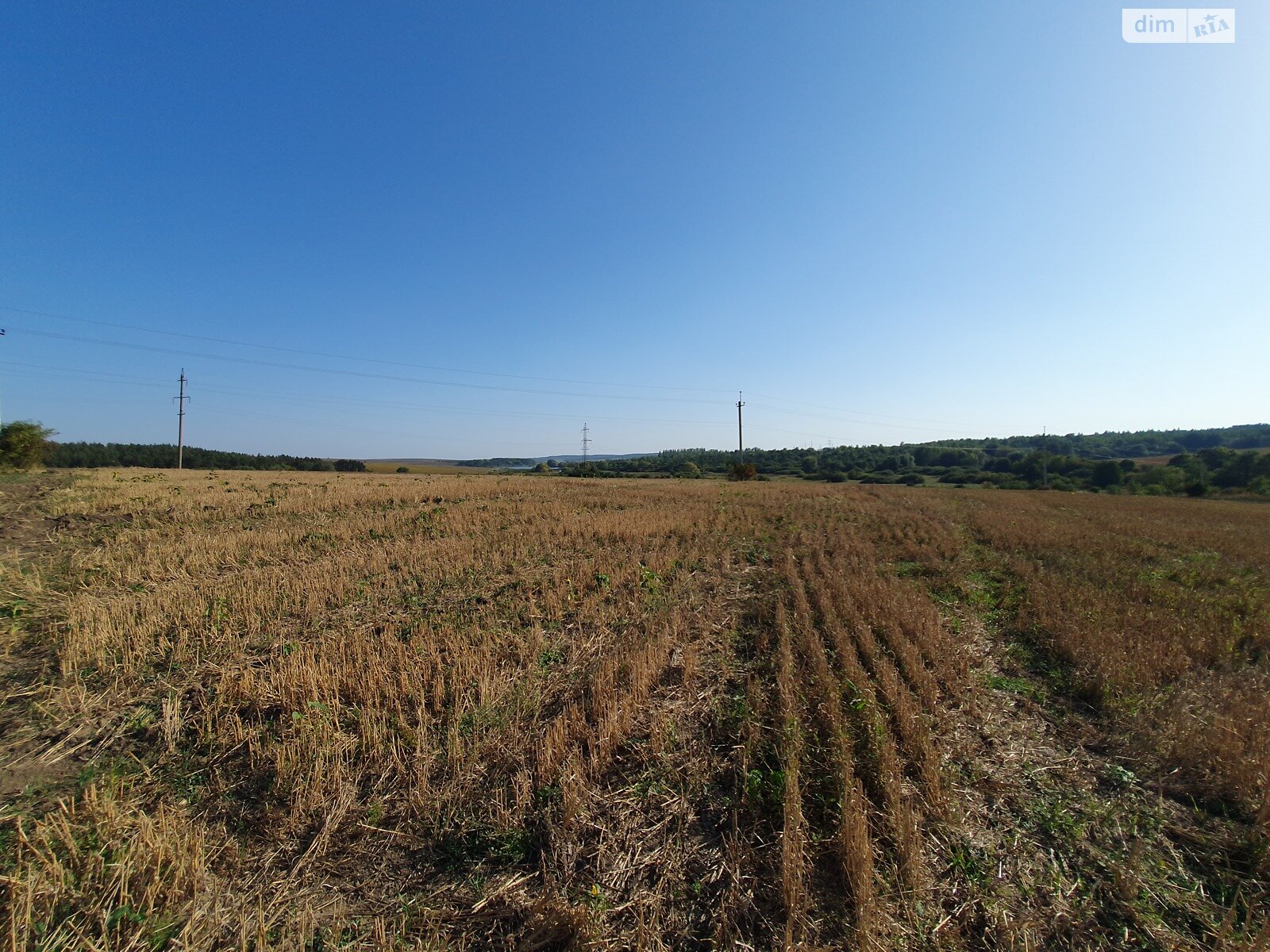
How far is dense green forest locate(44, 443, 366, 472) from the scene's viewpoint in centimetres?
7019

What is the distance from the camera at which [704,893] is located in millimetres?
3361

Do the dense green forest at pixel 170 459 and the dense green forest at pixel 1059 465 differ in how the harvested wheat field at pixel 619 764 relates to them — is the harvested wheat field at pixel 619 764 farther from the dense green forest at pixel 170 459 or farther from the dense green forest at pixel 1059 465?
the dense green forest at pixel 170 459

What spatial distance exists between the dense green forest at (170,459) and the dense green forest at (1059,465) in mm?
50574


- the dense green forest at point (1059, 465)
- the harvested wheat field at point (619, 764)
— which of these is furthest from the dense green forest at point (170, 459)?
the harvested wheat field at point (619, 764)

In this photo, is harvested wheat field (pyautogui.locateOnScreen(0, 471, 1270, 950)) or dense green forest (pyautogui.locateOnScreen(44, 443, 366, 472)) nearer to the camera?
harvested wheat field (pyautogui.locateOnScreen(0, 471, 1270, 950))

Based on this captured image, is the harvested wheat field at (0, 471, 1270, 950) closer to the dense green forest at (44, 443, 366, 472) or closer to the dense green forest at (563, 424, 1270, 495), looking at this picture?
the dense green forest at (563, 424, 1270, 495)

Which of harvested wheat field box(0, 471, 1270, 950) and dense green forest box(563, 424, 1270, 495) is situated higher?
dense green forest box(563, 424, 1270, 495)

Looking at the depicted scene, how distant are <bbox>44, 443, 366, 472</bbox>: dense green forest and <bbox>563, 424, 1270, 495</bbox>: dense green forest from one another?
166ft

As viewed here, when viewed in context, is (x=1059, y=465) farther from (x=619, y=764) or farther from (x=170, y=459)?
(x=170, y=459)

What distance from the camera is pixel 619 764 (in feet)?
15.5

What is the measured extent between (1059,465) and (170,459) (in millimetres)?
165974

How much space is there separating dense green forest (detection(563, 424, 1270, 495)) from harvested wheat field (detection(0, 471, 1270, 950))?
60966mm

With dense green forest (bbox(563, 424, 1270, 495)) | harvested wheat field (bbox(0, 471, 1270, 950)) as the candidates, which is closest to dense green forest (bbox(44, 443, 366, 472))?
dense green forest (bbox(563, 424, 1270, 495))

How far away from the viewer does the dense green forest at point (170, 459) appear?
2763 inches
